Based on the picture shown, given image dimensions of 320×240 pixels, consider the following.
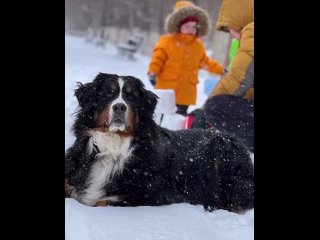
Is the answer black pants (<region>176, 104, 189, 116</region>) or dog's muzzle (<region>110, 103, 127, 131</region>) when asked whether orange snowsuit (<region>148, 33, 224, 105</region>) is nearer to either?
black pants (<region>176, 104, 189, 116</region>)

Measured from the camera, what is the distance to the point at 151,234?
7.84 ft

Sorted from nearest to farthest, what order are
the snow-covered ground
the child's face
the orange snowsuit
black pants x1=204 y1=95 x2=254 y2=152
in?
the snow-covered ground, black pants x1=204 y1=95 x2=254 y2=152, the orange snowsuit, the child's face

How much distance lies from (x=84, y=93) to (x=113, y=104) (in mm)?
311

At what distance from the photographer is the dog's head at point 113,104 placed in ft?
10.2

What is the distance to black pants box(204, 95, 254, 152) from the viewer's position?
4.69 metres

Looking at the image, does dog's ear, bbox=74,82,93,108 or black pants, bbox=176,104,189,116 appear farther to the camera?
black pants, bbox=176,104,189,116

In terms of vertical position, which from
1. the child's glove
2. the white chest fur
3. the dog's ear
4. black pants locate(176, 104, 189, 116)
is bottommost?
black pants locate(176, 104, 189, 116)

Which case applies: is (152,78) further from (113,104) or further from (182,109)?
(113,104)

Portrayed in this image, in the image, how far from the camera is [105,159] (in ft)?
10.9

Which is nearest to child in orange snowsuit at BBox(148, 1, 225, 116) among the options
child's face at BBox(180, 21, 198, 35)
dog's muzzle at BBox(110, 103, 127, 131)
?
child's face at BBox(180, 21, 198, 35)

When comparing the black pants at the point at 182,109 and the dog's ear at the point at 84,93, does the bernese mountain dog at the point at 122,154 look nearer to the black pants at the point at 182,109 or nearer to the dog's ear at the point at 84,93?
the dog's ear at the point at 84,93
